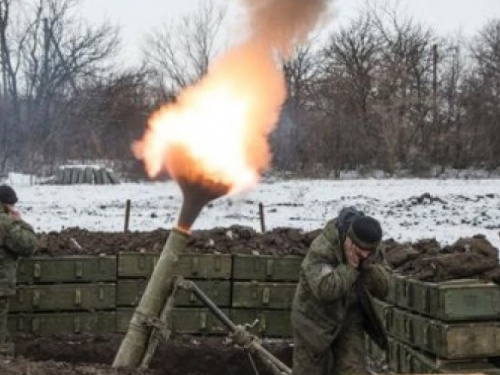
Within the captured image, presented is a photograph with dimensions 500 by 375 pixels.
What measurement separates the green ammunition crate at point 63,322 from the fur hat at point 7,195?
5.71ft

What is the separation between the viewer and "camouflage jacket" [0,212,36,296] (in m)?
9.29

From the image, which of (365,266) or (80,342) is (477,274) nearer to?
(365,266)

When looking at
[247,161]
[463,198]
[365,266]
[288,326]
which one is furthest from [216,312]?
[463,198]

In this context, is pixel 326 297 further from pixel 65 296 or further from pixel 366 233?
pixel 65 296

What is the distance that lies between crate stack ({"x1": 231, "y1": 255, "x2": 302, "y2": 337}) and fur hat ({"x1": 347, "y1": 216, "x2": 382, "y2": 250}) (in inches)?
198

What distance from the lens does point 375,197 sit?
23.6 meters

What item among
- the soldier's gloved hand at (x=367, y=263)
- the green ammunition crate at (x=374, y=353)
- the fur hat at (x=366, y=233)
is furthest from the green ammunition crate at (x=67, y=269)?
the fur hat at (x=366, y=233)

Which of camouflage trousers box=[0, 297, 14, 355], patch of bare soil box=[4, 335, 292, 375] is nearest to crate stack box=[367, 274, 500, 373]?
patch of bare soil box=[4, 335, 292, 375]

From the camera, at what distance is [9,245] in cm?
932

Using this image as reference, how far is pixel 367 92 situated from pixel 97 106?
13519mm

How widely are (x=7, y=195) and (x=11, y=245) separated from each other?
1.78 feet

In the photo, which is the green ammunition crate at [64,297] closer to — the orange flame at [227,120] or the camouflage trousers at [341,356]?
the orange flame at [227,120]

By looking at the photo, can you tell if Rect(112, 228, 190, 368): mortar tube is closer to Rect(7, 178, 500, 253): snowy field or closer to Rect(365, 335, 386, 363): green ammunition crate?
Rect(365, 335, 386, 363): green ammunition crate

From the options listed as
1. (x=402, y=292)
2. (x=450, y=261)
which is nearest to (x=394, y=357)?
(x=402, y=292)
